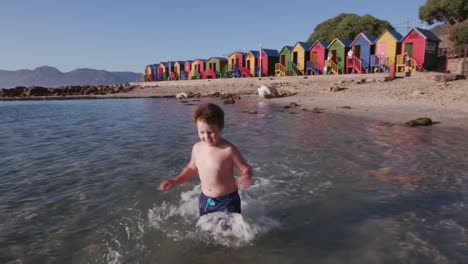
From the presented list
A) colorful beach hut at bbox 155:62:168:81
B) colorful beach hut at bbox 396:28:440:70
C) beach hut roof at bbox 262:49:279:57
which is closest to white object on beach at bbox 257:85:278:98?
colorful beach hut at bbox 396:28:440:70

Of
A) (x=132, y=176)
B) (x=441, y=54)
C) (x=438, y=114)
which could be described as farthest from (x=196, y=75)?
(x=132, y=176)

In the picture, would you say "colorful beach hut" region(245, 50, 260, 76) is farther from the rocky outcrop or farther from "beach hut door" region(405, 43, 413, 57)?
"beach hut door" region(405, 43, 413, 57)

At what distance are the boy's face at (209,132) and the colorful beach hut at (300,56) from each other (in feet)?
109

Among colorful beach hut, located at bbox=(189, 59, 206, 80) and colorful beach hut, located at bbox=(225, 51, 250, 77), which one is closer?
colorful beach hut, located at bbox=(225, 51, 250, 77)

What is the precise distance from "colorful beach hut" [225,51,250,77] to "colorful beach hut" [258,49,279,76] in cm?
273

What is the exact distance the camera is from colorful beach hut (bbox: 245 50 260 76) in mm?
40812

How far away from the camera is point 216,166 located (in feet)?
11.4

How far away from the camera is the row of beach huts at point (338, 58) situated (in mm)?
26972

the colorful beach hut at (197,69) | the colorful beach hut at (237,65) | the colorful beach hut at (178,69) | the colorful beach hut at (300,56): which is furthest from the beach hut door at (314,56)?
the colorful beach hut at (178,69)

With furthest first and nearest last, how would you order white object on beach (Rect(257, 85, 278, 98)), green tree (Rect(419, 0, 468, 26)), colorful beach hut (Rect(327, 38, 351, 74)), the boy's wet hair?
green tree (Rect(419, 0, 468, 26)), colorful beach hut (Rect(327, 38, 351, 74)), white object on beach (Rect(257, 85, 278, 98)), the boy's wet hair

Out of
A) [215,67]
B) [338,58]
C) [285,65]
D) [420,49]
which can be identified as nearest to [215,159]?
[420,49]

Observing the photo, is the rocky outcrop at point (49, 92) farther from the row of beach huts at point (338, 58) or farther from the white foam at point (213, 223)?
the white foam at point (213, 223)

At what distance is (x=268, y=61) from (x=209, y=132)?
37153 mm

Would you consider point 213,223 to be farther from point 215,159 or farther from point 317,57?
point 317,57
